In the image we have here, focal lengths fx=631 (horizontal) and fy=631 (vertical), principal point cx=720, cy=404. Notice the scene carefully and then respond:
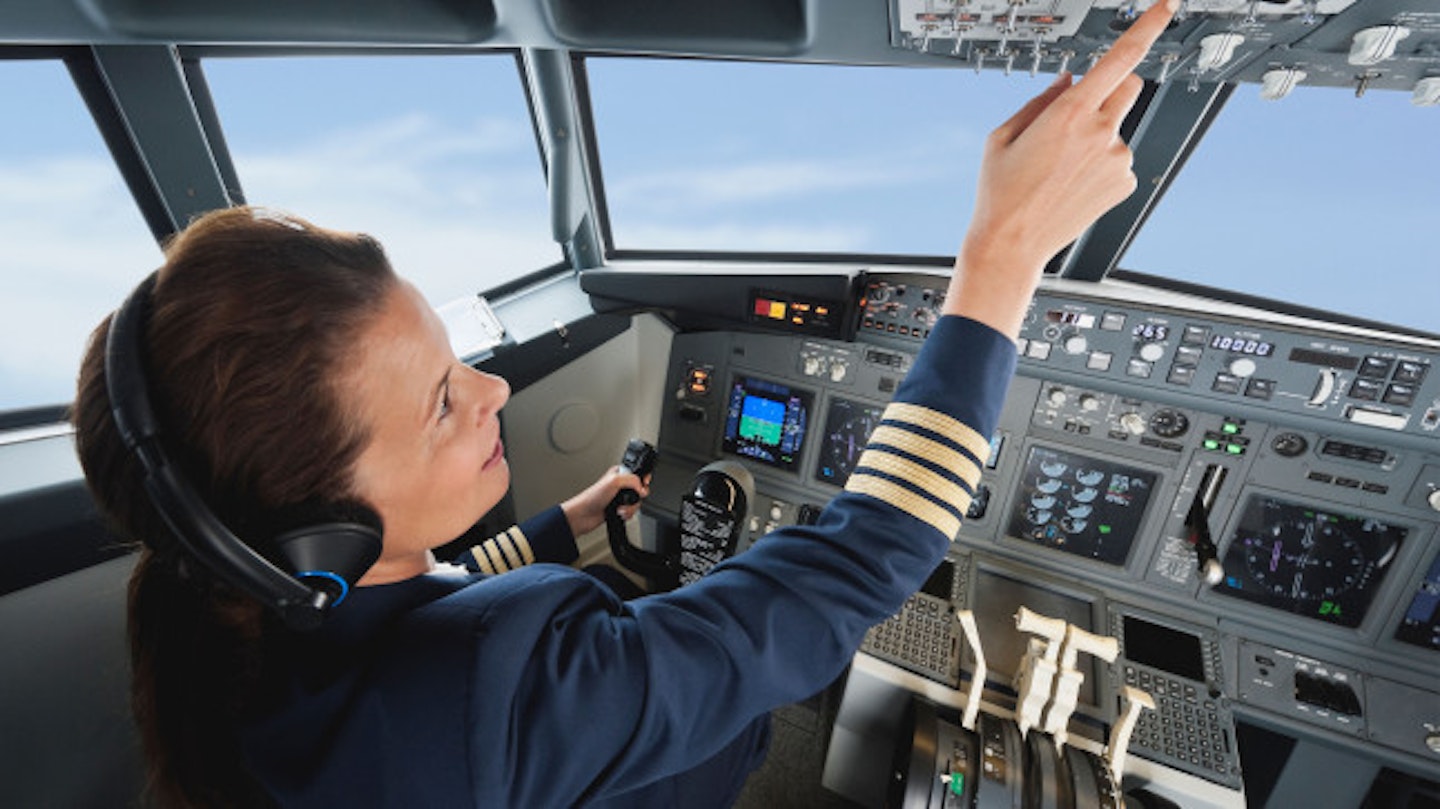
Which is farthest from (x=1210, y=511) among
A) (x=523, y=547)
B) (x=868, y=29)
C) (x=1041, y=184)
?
(x=523, y=547)

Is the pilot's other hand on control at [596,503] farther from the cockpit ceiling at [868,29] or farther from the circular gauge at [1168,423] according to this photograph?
the circular gauge at [1168,423]

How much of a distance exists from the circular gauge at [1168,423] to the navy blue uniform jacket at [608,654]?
1.52 m

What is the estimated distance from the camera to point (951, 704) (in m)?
1.69

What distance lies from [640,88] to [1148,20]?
7.57 feet

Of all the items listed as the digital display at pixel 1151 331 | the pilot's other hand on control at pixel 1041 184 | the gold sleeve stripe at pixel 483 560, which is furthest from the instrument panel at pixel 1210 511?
the gold sleeve stripe at pixel 483 560

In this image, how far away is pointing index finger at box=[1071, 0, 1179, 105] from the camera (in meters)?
0.50

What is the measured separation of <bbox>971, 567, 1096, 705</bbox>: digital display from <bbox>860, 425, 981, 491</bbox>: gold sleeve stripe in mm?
1386

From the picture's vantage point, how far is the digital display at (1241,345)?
1603 mm

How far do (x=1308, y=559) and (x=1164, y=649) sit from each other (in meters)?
0.46

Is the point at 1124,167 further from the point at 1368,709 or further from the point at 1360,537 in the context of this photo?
the point at 1368,709

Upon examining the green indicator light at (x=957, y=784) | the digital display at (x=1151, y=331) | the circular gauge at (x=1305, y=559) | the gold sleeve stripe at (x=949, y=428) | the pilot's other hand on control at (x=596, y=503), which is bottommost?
the green indicator light at (x=957, y=784)

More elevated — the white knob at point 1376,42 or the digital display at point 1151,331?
the white knob at point 1376,42

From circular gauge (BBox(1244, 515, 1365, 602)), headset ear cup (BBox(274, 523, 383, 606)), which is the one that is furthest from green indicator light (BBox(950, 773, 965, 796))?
headset ear cup (BBox(274, 523, 383, 606))

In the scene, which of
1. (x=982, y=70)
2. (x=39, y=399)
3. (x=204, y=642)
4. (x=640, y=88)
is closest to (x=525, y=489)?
(x=39, y=399)
